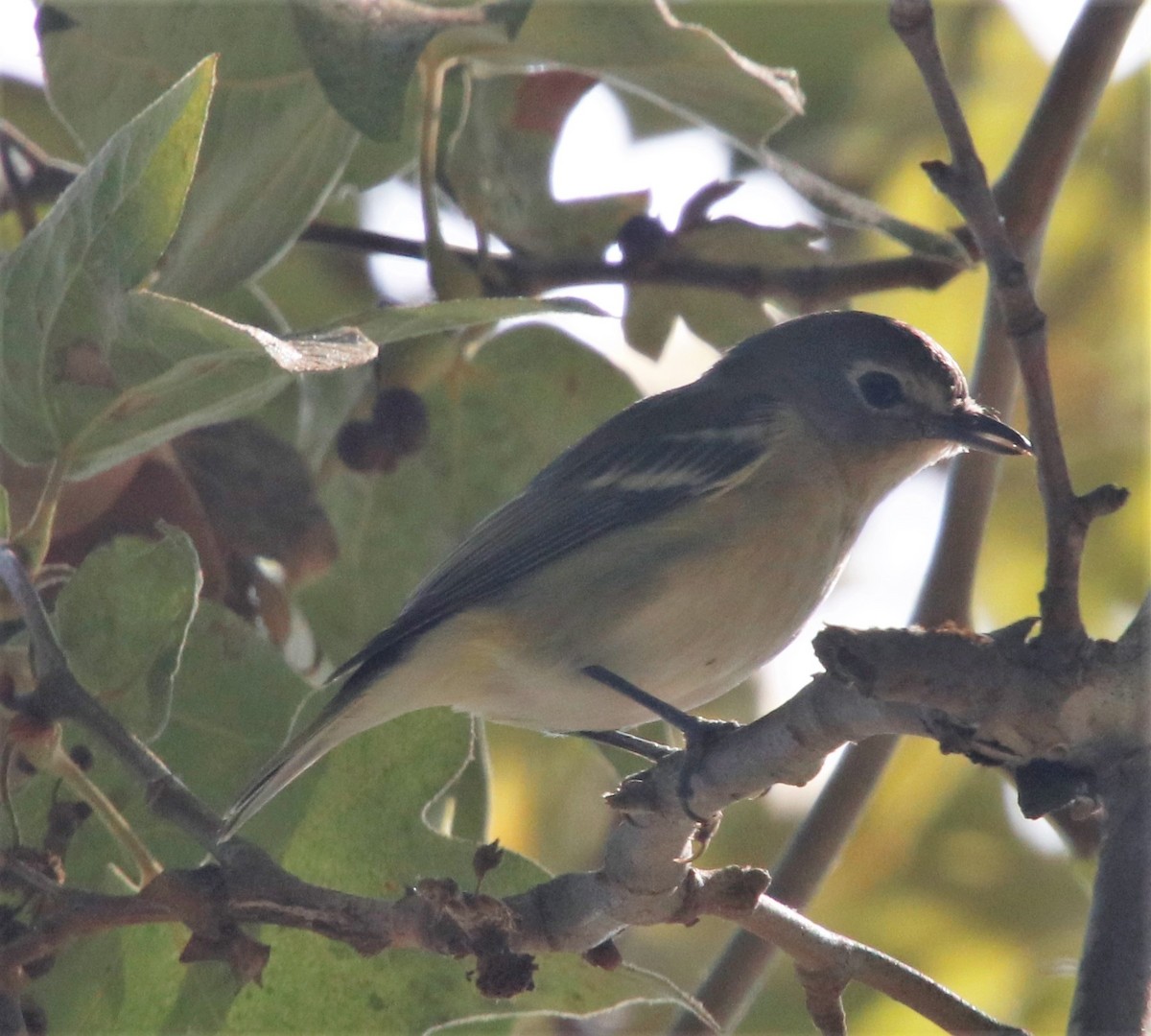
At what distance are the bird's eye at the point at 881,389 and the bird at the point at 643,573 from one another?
11mm

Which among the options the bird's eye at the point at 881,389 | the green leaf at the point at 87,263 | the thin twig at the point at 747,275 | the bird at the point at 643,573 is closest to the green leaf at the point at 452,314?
the green leaf at the point at 87,263

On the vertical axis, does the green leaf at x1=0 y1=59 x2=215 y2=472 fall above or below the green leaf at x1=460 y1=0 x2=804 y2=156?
below

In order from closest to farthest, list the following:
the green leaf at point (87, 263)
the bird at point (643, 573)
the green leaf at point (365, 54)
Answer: the green leaf at point (87, 263) → the green leaf at point (365, 54) → the bird at point (643, 573)

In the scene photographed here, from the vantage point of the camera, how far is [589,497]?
12.3 feet

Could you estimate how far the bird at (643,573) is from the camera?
11.0 feet

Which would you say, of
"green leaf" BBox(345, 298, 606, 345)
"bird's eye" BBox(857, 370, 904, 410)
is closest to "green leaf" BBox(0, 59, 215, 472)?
"green leaf" BBox(345, 298, 606, 345)

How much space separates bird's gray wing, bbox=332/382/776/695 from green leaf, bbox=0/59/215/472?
0.87 metres

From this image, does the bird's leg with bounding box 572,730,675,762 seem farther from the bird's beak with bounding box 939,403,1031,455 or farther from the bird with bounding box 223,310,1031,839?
the bird's beak with bounding box 939,403,1031,455

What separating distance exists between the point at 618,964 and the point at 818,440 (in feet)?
5.50

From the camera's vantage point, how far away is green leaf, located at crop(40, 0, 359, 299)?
10.2 feet

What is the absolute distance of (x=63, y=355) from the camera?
2.73 m

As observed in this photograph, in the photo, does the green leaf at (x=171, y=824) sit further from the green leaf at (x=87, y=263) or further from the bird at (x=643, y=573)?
the green leaf at (x=87, y=263)

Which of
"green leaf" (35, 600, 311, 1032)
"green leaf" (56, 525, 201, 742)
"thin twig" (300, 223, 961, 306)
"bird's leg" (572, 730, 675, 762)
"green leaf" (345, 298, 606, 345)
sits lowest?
"green leaf" (35, 600, 311, 1032)

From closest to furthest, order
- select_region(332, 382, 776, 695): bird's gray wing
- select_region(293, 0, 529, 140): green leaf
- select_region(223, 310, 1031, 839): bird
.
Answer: select_region(293, 0, 529, 140): green leaf → select_region(223, 310, 1031, 839): bird → select_region(332, 382, 776, 695): bird's gray wing
